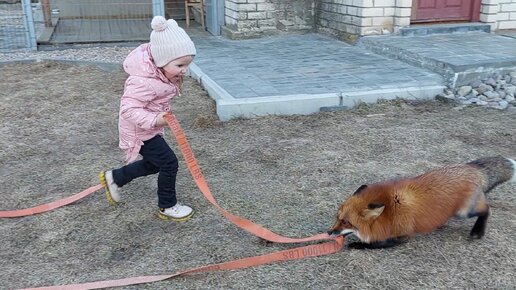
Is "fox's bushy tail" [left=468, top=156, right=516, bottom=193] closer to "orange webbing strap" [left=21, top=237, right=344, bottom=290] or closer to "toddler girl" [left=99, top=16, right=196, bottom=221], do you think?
"orange webbing strap" [left=21, top=237, right=344, bottom=290]

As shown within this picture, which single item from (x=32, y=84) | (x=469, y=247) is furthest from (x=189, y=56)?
(x=32, y=84)

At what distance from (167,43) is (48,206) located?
1.44 meters

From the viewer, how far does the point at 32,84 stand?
671cm

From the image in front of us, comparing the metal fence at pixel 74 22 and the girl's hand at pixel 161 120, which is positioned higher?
the girl's hand at pixel 161 120

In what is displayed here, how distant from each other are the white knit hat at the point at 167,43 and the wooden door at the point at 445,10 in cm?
613

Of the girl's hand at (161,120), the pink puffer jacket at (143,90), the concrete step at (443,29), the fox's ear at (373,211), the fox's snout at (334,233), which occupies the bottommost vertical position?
the fox's snout at (334,233)

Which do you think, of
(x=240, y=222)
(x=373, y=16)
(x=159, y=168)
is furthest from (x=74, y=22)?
(x=240, y=222)

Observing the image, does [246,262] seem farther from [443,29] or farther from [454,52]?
[443,29]

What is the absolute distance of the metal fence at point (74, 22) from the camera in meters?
8.58

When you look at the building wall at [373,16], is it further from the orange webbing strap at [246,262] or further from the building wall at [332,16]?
the orange webbing strap at [246,262]

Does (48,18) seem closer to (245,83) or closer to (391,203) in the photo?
(245,83)

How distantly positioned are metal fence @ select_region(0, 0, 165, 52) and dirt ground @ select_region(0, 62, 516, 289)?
285 centimetres

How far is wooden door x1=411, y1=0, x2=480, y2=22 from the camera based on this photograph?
8203mm

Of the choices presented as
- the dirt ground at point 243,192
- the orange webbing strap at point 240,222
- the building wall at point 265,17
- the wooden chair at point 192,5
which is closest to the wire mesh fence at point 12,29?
the dirt ground at point 243,192
